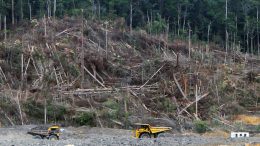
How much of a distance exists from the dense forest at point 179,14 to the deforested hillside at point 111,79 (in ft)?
22.2

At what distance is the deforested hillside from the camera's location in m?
36.5

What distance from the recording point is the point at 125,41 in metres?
53.3

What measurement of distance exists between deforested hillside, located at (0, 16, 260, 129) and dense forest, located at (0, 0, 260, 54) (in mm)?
6758

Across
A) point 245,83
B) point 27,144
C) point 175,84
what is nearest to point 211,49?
point 245,83

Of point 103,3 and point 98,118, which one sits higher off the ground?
point 103,3

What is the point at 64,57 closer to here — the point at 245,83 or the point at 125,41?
the point at 125,41

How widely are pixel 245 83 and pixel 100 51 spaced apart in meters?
13.3

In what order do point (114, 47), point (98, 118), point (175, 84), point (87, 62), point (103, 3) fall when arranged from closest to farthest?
point (98, 118), point (175, 84), point (87, 62), point (114, 47), point (103, 3)

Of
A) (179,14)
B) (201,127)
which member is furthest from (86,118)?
(179,14)

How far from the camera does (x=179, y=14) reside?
65.0m

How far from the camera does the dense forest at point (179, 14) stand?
6038cm

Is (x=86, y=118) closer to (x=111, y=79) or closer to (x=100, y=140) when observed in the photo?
(x=111, y=79)

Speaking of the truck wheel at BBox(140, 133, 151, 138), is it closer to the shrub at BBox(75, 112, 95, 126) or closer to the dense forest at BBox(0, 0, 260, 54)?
the shrub at BBox(75, 112, 95, 126)

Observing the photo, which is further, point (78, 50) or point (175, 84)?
point (78, 50)
